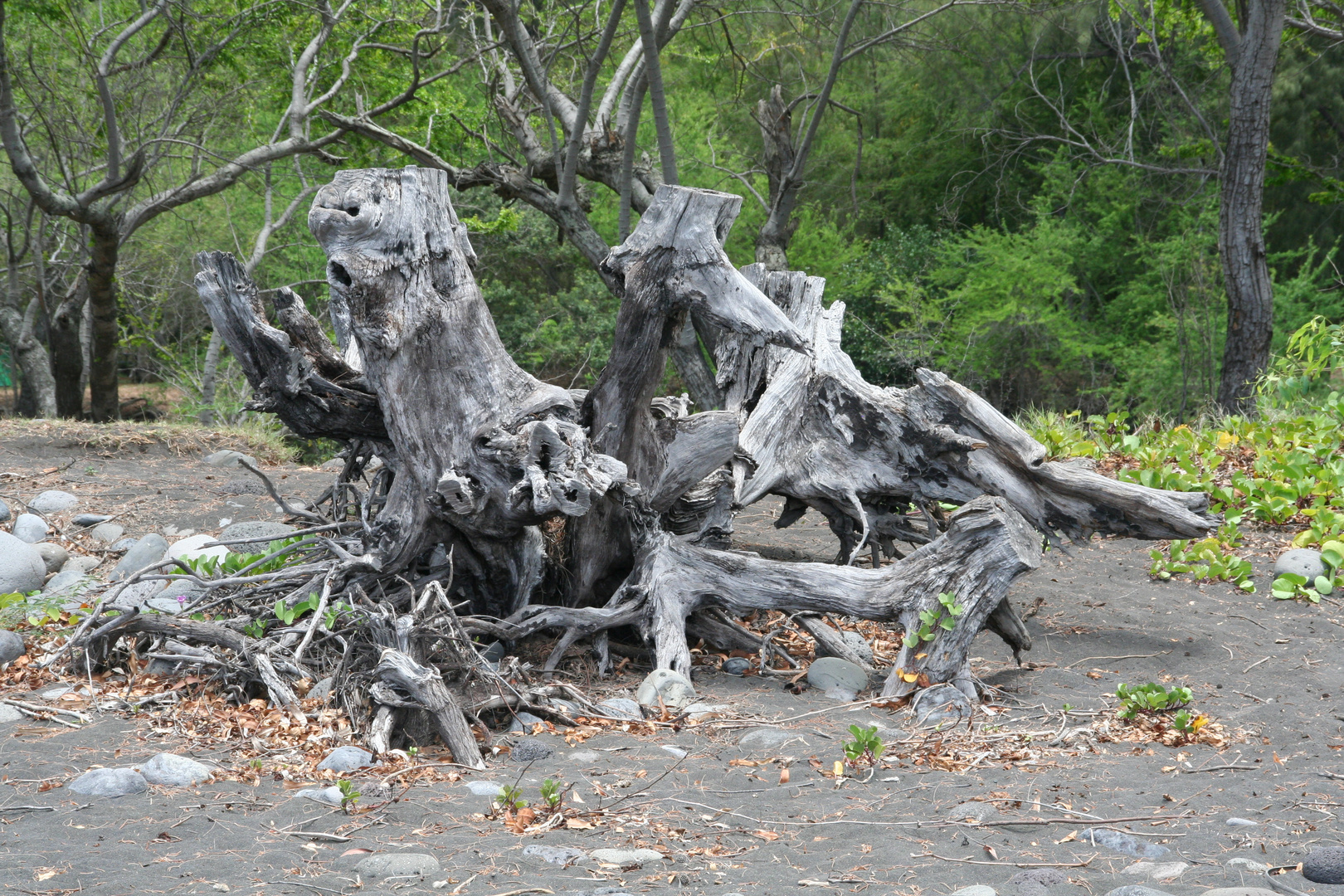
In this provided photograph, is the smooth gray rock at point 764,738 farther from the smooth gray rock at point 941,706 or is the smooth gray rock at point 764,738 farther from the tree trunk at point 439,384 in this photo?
the tree trunk at point 439,384

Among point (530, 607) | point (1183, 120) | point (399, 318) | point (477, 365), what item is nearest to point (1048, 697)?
point (530, 607)

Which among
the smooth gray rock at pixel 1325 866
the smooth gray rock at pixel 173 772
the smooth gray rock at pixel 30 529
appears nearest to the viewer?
the smooth gray rock at pixel 1325 866

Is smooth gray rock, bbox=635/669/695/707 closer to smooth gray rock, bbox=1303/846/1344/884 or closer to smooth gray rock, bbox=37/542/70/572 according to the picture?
smooth gray rock, bbox=1303/846/1344/884

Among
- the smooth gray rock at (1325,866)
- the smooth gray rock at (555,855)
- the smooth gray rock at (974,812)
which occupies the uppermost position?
the smooth gray rock at (1325,866)

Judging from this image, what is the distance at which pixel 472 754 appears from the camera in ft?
10.7

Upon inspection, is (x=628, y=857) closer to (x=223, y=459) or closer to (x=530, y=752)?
(x=530, y=752)

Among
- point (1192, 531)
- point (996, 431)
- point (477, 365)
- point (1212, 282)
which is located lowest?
point (1192, 531)

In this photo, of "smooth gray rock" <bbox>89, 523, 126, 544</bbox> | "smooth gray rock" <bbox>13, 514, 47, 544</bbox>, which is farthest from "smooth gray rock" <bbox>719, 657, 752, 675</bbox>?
"smooth gray rock" <bbox>13, 514, 47, 544</bbox>

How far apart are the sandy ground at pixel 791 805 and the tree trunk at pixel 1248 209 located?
6540 millimetres

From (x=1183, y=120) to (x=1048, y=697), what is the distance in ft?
51.8

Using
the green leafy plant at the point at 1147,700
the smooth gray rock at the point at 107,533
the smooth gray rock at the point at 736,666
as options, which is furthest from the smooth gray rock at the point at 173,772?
the smooth gray rock at the point at 107,533

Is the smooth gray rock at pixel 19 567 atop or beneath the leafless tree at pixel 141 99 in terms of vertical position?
beneath

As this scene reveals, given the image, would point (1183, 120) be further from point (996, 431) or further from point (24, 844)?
point (24, 844)

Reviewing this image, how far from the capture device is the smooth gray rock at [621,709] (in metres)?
3.73
